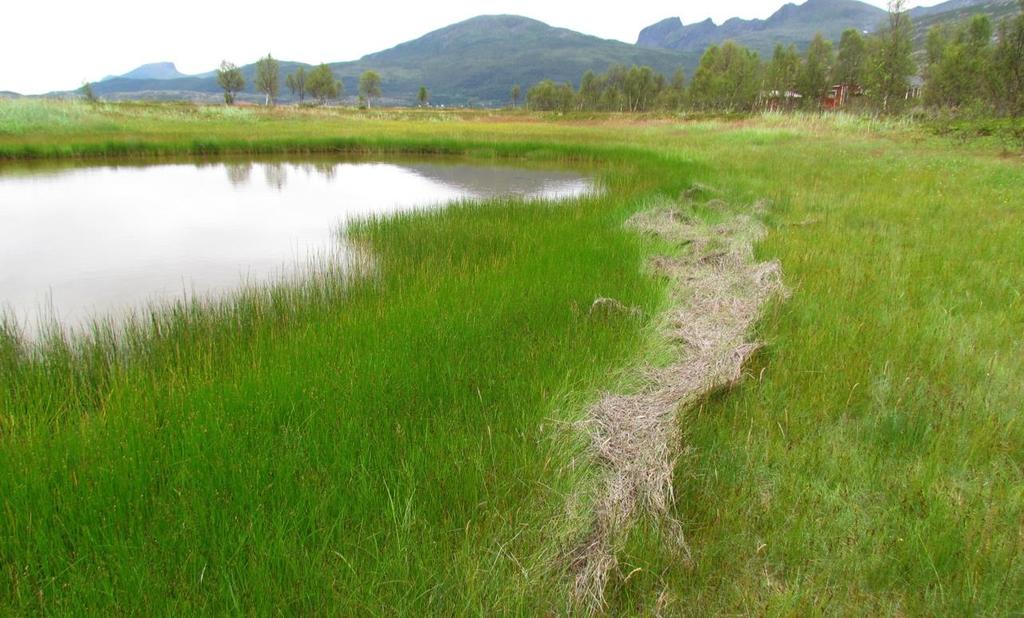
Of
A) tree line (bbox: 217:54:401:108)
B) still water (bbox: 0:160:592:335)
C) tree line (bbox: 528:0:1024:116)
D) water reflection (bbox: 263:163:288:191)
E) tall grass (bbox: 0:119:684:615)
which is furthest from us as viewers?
tree line (bbox: 217:54:401:108)

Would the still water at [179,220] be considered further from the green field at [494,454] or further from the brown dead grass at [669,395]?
the brown dead grass at [669,395]

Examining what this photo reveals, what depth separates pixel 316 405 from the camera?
2.62 metres

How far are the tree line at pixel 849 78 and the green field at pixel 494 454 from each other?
23870 millimetres

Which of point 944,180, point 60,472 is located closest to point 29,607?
point 60,472

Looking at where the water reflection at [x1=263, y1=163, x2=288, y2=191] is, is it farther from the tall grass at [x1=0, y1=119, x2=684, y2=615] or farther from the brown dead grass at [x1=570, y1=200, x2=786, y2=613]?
the brown dead grass at [x1=570, y1=200, x2=786, y2=613]

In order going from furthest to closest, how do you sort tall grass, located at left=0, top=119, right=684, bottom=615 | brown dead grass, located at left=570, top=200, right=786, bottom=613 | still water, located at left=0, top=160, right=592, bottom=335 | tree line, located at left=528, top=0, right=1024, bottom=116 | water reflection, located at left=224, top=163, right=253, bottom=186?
tree line, located at left=528, top=0, right=1024, bottom=116 → water reflection, located at left=224, top=163, right=253, bottom=186 → still water, located at left=0, top=160, right=592, bottom=335 → brown dead grass, located at left=570, top=200, right=786, bottom=613 → tall grass, located at left=0, top=119, right=684, bottom=615

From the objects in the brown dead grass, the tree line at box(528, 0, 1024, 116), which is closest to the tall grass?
the brown dead grass

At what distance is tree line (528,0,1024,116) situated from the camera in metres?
23.5

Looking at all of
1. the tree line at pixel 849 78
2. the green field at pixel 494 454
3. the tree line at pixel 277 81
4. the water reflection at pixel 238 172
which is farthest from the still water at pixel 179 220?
the tree line at pixel 277 81

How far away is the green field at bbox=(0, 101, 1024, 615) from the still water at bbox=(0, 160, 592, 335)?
255 cm

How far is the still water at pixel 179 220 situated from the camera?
20.5 ft

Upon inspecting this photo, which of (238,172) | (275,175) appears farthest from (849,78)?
(238,172)

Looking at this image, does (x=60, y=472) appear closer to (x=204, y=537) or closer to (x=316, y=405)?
(x=204, y=537)

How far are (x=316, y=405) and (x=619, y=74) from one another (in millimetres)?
95528
